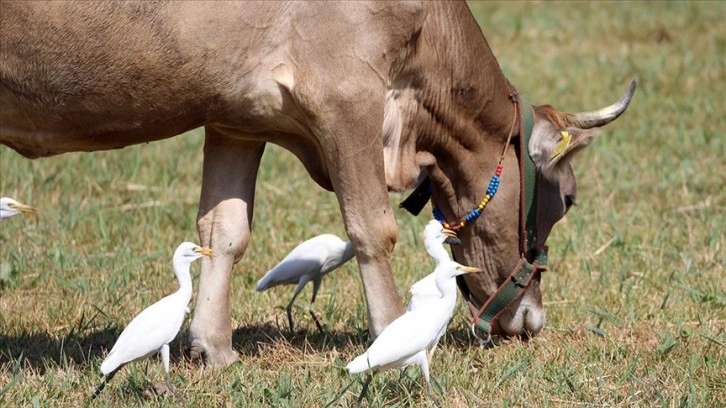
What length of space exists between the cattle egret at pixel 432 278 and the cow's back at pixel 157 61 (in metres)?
0.73

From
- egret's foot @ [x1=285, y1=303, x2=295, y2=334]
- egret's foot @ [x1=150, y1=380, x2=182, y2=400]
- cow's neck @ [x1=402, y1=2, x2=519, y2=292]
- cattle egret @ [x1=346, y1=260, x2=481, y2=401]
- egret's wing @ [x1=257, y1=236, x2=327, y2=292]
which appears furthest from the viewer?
egret's wing @ [x1=257, y1=236, x2=327, y2=292]

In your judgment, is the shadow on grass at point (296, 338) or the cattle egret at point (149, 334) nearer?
the cattle egret at point (149, 334)

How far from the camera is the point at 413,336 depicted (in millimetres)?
4723

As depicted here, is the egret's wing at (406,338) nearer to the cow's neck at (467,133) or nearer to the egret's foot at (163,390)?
the egret's foot at (163,390)

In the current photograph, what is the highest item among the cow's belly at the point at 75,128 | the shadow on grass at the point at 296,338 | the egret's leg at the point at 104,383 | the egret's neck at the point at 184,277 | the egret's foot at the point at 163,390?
the cow's belly at the point at 75,128

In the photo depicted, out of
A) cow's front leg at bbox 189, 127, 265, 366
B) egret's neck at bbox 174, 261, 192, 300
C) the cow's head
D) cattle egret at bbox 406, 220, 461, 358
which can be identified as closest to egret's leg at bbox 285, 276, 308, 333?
cow's front leg at bbox 189, 127, 265, 366

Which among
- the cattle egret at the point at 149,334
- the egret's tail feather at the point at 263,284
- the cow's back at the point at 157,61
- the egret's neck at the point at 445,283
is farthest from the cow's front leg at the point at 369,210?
the egret's tail feather at the point at 263,284

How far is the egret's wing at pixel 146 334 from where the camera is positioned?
4777 millimetres

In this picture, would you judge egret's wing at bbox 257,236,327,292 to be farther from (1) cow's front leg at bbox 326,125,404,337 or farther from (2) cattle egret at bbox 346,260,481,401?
(2) cattle egret at bbox 346,260,481,401

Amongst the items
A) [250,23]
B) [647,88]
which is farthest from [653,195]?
[250,23]

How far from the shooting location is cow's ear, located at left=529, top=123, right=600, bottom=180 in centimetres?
587

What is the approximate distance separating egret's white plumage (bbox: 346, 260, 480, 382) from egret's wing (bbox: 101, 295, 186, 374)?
0.75m

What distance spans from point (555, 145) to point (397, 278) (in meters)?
1.51

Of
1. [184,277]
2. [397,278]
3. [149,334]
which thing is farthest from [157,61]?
[397,278]
